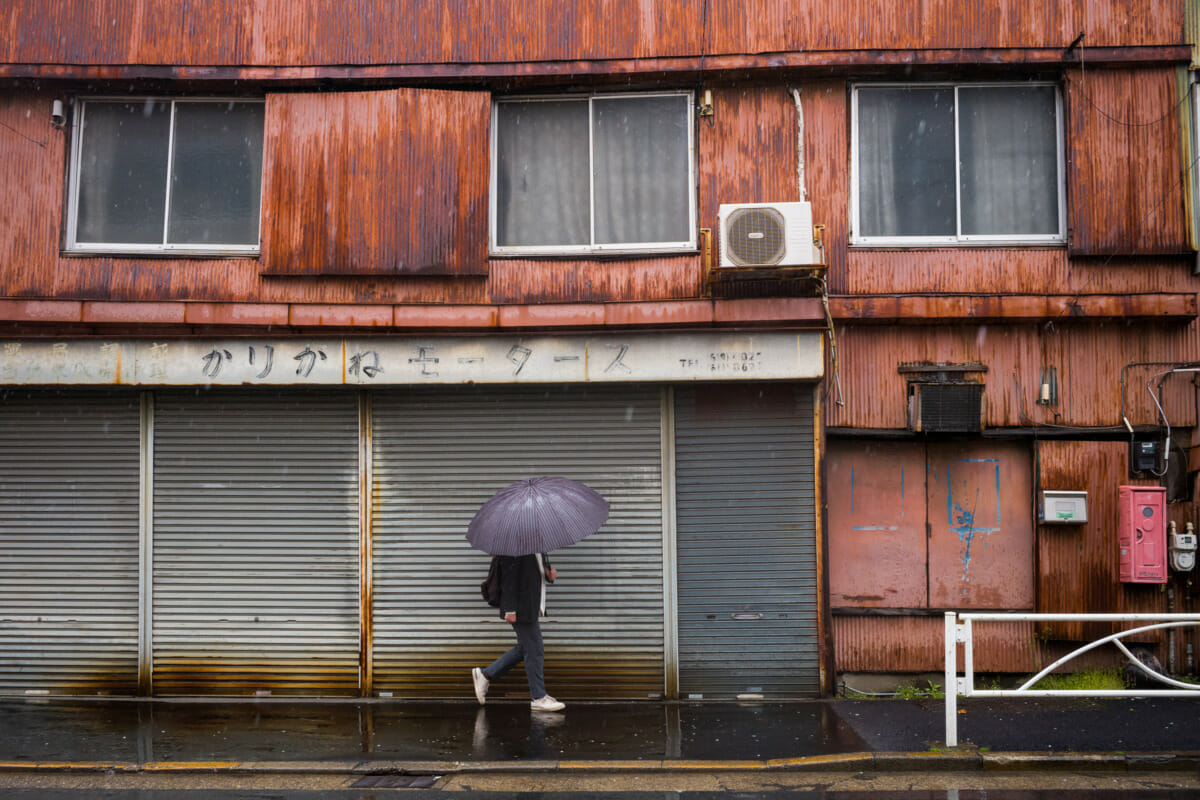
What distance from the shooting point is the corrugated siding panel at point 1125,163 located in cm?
1034

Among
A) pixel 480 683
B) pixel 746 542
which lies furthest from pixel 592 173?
pixel 480 683

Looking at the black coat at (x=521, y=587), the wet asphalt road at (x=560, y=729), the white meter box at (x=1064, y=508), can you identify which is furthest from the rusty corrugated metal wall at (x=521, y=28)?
the wet asphalt road at (x=560, y=729)

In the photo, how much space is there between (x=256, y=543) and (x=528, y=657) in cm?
312

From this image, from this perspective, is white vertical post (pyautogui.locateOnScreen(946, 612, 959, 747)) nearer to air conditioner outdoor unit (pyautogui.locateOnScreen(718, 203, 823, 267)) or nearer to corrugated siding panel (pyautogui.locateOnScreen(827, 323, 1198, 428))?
corrugated siding panel (pyautogui.locateOnScreen(827, 323, 1198, 428))

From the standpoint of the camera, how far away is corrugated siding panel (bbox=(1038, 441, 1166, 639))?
1026cm

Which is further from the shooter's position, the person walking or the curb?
the person walking

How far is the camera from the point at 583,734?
29.0ft

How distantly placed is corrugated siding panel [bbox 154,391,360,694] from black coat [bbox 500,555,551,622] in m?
1.88

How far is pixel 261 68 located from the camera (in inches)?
425

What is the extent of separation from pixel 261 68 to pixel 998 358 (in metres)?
7.79

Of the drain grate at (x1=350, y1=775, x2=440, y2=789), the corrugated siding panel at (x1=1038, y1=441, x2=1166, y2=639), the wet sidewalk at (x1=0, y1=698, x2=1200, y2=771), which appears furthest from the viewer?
the corrugated siding panel at (x1=1038, y1=441, x2=1166, y2=639)

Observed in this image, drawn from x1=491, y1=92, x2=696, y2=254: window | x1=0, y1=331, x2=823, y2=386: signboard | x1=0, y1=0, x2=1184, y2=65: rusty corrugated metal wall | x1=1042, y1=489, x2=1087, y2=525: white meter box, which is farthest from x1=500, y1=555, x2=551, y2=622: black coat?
x1=0, y1=0, x2=1184, y2=65: rusty corrugated metal wall

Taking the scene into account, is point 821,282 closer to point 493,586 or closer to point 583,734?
point 493,586

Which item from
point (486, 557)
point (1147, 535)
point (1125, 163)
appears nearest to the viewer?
point (1147, 535)
